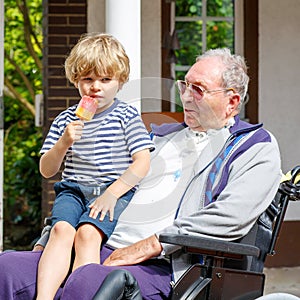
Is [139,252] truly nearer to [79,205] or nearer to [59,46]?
[79,205]

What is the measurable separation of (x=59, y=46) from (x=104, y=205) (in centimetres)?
333

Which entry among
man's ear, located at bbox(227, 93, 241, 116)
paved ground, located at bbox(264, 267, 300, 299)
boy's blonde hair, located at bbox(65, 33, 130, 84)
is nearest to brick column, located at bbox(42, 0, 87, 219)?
paved ground, located at bbox(264, 267, 300, 299)

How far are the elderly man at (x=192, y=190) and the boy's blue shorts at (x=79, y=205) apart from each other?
57mm

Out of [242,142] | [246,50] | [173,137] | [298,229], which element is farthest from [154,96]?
[242,142]

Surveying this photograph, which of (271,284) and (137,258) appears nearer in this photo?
(137,258)

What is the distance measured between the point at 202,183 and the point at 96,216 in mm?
416

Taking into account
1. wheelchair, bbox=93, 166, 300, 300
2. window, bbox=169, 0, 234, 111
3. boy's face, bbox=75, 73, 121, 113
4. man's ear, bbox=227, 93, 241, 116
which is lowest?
wheelchair, bbox=93, 166, 300, 300

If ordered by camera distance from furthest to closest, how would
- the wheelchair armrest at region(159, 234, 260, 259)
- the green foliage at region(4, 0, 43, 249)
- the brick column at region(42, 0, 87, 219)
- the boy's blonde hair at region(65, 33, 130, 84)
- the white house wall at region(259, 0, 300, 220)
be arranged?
the green foliage at region(4, 0, 43, 249)
the white house wall at region(259, 0, 300, 220)
the brick column at region(42, 0, 87, 219)
the boy's blonde hair at region(65, 33, 130, 84)
the wheelchair armrest at region(159, 234, 260, 259)

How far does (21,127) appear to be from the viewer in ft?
37.2

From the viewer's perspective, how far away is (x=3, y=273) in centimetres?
341

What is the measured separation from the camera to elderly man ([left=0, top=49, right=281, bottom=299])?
3393 mm

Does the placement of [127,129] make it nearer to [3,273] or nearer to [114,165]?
[114,165]

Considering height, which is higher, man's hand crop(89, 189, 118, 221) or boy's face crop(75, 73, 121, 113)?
boy's face crop(75, 73, 121, 113)

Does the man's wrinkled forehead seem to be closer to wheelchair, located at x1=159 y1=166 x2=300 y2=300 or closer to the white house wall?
wheelchair, located at x1=159 y1=166 x2=300 y2=300
